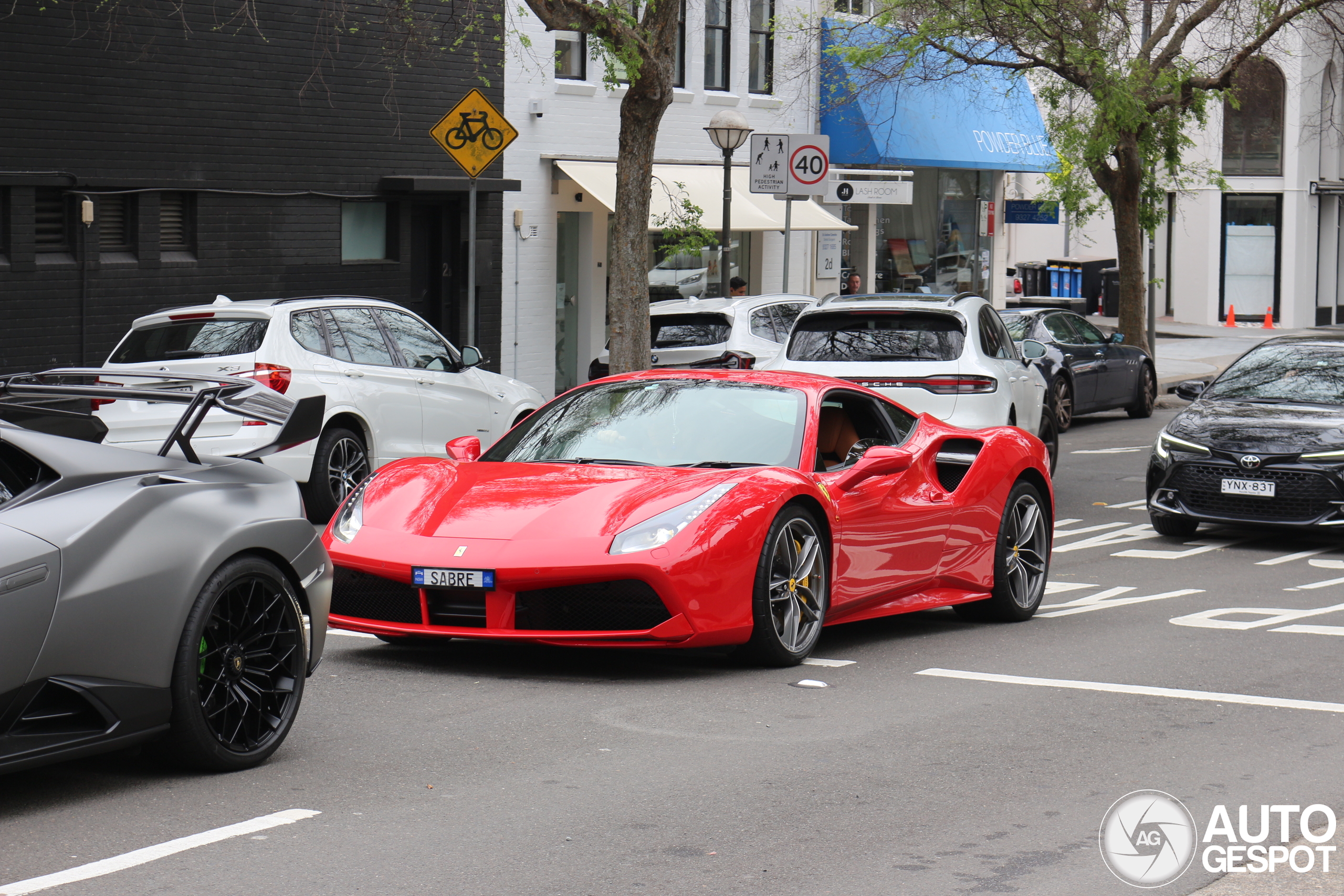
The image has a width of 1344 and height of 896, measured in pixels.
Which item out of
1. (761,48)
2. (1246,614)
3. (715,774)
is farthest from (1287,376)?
(761,48)

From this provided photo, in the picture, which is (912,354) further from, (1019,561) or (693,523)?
(693,523)

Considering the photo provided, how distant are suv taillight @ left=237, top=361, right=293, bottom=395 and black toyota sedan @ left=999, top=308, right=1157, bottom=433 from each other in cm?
1112

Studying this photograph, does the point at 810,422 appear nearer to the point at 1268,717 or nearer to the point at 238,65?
the point at 1268,717

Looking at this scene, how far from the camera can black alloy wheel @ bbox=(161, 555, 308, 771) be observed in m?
5.68

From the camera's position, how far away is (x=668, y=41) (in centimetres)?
1681

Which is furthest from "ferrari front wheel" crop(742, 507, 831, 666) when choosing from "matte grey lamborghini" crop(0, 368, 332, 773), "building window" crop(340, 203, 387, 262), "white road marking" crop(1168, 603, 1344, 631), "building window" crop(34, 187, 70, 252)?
"building window" crop(340, 203, 387, 262)

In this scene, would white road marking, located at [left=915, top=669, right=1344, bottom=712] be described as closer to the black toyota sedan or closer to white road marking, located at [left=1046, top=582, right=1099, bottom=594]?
white road marking, located at [left=1046, top=582, right=1099, bottom=594]

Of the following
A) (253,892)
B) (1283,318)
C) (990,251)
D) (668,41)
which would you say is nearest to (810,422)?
(253,892)

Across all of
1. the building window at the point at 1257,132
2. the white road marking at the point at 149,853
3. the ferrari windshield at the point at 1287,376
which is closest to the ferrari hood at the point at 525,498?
the white road marking at the point at 149,853

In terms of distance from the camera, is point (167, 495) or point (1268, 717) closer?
point (167, 495)

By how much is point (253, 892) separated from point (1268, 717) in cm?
444

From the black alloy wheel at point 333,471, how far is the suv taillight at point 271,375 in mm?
542

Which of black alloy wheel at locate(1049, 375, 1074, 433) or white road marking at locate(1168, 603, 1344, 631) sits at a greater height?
black alloy wheel at locate(1049, 375, 1074, 433)

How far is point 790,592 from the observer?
7922 millimetres
